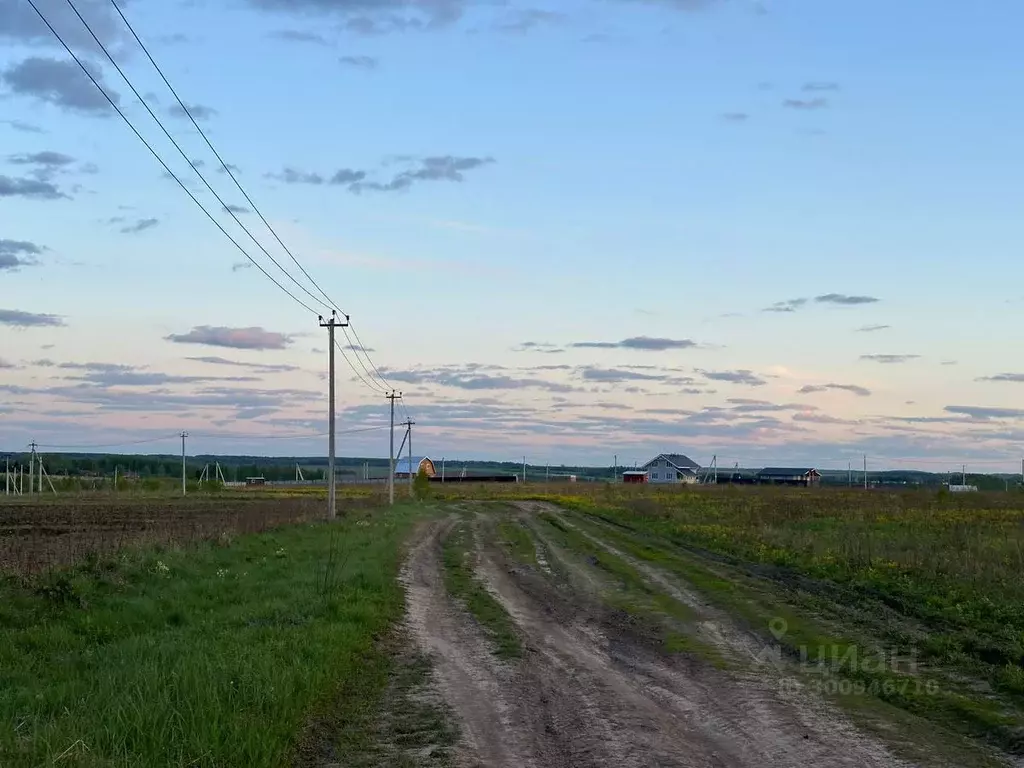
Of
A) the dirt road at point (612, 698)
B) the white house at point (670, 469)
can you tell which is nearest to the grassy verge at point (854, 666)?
the dirt road at point (612, 698)

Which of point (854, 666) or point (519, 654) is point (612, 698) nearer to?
point (519, 654)

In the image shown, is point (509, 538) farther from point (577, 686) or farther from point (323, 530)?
point (577, 686)

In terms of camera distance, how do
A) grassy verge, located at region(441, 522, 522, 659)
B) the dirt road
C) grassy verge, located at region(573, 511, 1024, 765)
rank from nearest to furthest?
the dirt road, grassy verge, located at region(573, 511, 1024, 765), grassy verge, located at region(441, 522, 522, 659)

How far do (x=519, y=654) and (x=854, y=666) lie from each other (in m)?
3.79

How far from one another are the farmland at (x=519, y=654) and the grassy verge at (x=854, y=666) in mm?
45

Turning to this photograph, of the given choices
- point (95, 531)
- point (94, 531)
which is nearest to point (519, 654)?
point (95, 531)

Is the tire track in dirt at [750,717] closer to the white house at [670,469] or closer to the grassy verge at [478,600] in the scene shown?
the grassy verge at [478,600]

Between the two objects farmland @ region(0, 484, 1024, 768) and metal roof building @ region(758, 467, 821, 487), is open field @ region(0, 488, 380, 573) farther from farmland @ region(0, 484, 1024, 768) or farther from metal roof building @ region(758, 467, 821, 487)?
metal roof building @ region(758, 467, 821, 487)

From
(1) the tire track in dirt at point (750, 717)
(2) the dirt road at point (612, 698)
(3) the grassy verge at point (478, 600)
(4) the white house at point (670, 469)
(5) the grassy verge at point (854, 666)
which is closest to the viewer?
(1) the tire track in dirt at point (750, 717)

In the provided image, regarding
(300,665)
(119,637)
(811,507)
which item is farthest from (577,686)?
(811,507)

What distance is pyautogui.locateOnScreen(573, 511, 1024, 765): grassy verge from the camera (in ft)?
29.6

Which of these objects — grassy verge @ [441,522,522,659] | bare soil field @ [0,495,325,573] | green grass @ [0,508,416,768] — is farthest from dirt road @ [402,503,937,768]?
bare soil field @ [0,495,325,573]

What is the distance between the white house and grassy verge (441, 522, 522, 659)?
436 ft

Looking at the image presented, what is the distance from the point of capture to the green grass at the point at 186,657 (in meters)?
7.38
